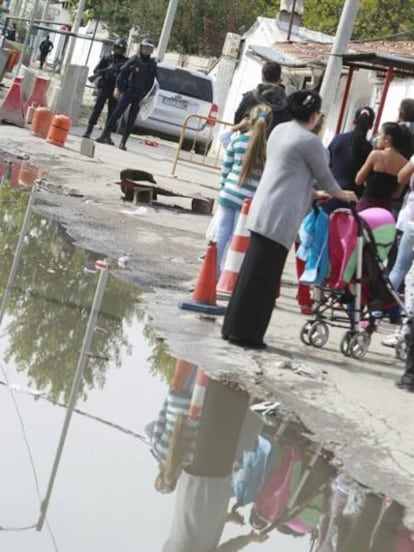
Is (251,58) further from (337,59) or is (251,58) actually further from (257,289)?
(257,289)

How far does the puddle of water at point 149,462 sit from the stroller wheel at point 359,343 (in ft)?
5.29

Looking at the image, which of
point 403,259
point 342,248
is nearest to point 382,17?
point 403,259

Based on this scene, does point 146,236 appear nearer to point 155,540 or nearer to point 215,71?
point 155,540

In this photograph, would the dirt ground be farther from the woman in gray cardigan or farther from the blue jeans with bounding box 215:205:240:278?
the blue jeans with bounding box 215:205:240:278

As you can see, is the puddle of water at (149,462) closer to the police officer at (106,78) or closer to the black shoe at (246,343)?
the black shoe at (246,343)

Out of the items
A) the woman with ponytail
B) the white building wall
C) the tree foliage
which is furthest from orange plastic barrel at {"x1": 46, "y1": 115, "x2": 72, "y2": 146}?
the tree foliage

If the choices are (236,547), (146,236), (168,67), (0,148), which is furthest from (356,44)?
(236,547)

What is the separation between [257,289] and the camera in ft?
34.2

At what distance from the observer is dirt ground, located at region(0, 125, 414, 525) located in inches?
328

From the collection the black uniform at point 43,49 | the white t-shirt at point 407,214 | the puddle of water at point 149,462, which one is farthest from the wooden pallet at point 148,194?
the black uniform at point 43,49

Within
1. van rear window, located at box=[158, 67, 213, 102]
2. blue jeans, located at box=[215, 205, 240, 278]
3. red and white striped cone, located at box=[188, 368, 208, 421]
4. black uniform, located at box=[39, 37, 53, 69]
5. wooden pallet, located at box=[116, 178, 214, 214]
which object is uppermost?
black uniform, located at box=[39, 37, 53, 69]

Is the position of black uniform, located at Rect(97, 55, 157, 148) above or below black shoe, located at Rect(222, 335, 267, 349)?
above

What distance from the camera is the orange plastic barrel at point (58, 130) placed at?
24969mm

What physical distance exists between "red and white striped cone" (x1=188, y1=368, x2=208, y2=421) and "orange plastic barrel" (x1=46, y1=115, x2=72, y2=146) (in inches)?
631
